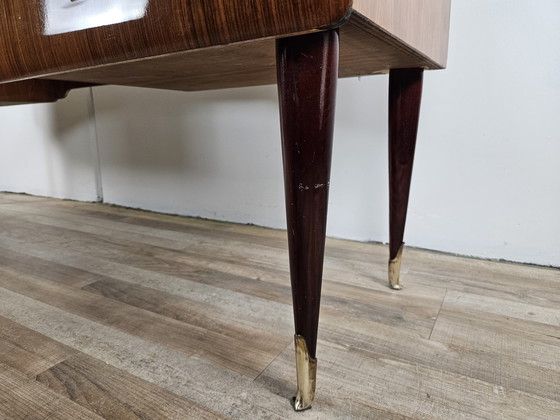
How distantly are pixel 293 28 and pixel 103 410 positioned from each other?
45 cm

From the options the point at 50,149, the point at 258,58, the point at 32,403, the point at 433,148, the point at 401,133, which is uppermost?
the point at 258,58

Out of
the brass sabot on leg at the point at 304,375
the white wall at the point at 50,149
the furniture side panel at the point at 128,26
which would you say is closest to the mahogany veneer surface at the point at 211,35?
the furniture side panel at the point at 128,26

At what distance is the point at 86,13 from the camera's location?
374 millimetres

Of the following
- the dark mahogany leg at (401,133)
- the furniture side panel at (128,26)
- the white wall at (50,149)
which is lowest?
the white wall at (50,149)

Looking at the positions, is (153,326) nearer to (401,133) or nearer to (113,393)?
(113,393)

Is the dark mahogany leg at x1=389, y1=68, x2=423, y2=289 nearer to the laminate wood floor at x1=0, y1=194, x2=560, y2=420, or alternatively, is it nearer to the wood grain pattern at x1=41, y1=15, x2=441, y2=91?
the wood grain pattern at x1=41, y1=15, x2=441, y2=91

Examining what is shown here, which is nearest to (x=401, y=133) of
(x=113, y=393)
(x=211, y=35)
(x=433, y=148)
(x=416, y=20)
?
(x=416, y=20)

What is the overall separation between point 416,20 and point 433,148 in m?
0.56

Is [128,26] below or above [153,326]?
above

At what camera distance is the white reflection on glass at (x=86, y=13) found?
345 millimetres

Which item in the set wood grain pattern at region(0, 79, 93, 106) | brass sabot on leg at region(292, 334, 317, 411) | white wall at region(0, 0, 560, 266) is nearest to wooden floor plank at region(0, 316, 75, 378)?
brass sabot on leg at region(292, 334, 317, 411)

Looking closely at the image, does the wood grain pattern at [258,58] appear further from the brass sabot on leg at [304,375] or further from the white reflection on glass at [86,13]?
the brass sabot on leg at [304,375]

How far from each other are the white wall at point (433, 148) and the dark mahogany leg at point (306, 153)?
28.5 inches

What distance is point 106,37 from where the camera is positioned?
369 mm
